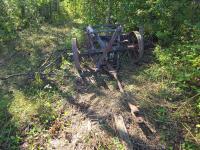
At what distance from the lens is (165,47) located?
24.8 ft

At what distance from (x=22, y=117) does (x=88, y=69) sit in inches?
93.8

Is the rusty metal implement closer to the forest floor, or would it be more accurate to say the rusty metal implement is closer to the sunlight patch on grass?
the forest floor

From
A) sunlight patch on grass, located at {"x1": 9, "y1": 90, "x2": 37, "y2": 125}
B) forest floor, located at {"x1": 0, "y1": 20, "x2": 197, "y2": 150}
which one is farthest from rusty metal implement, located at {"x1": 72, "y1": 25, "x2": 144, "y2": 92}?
sunlight patch on grass, located at {"x1": 9, "y1": 90, "x2": 37, "y2": 125}

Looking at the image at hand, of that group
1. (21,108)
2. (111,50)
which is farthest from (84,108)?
(111,50)

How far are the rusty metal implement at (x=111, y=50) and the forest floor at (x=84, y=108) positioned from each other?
264 mm

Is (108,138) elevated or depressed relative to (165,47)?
depressed

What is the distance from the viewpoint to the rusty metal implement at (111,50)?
700 cm

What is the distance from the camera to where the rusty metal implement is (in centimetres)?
700

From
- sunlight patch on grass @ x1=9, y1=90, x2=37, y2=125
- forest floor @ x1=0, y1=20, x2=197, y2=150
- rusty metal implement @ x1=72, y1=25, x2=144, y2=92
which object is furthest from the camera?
rusty metal implement @ x1=72, y1=25, x2=144, y2=92

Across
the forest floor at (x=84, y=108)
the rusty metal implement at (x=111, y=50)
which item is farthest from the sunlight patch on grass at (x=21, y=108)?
the rusty metal implement at (x=111, y=50)

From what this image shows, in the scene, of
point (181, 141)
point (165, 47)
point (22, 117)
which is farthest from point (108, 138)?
point (165, 47)

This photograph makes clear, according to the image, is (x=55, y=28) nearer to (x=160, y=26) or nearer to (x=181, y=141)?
(x=160, y=26)

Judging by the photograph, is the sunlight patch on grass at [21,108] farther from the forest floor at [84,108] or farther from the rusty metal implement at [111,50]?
the rusty metal implement at [111,50]

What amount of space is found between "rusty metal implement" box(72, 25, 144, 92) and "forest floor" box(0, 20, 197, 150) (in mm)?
264
